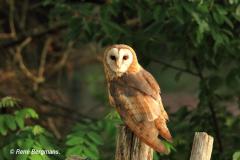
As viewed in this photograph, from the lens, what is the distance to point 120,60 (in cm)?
500

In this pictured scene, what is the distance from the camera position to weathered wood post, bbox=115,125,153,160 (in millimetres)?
Result: 4469

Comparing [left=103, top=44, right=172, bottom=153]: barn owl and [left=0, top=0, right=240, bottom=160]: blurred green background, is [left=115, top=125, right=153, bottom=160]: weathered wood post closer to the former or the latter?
[left=103, top=44, right=172, bottom=153]: barn owl

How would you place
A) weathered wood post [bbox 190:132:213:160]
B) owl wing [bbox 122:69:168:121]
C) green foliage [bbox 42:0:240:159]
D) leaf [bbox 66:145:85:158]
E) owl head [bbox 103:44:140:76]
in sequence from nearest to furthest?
weathered wood post [bbox 190:132:213:160], owl wing [bbox 122:69:168:121], owl head [bbox 103:44:140:76], leaf [bbox 66:145:85:158], green foliage [bbox 42:0:240:159]

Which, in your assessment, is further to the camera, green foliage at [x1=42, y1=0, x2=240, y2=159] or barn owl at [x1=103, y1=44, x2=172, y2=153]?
green foliage at [x1=42, y1=0, x2=240, y2=159]

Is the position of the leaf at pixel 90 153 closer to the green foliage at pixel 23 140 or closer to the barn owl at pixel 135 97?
the green foliage at pixel 23 140

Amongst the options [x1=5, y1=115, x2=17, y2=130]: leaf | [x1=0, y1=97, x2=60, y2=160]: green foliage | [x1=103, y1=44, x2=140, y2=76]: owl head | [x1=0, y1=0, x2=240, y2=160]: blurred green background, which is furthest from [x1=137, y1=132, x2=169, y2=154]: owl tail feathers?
[x1=5, y1=115, x2=17, y2=130]: leaf

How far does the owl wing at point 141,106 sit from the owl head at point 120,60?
0.17ft

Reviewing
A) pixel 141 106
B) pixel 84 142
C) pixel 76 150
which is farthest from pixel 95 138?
pixel 141 106

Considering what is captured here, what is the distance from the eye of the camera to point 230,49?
6449mm

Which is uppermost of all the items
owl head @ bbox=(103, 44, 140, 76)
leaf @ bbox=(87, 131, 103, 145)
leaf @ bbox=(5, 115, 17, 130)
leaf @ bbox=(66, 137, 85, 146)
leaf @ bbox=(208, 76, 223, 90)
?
leaf @ bbox=(208, 76, 223, 90)

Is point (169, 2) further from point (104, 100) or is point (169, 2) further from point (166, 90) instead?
point (166, 90)

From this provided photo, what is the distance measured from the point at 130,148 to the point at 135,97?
1.38 feet

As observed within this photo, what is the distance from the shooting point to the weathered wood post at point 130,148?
4469 millimetres

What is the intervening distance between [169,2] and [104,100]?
3.63 metres
